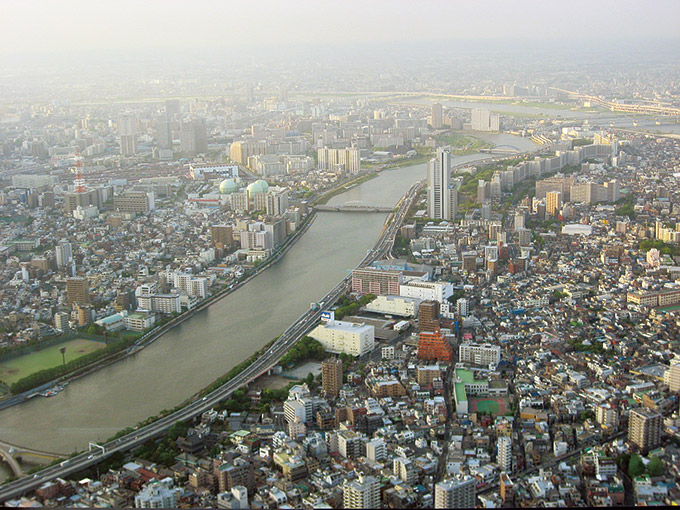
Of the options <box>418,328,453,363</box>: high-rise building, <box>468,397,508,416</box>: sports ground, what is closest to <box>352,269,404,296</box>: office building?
<box>418,328,453,363</box>: high-rise building

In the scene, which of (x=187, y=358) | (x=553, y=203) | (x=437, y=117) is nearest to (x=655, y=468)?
(x=187, y=358)

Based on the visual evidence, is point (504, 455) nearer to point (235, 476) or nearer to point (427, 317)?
point (235, 476)

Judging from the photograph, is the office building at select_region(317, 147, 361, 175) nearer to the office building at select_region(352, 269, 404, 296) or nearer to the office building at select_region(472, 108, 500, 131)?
the office building at select_region(472, 108, 500, 131)

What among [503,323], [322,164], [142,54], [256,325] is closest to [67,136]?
[142,54]

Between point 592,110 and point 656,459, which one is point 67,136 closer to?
point 592,110

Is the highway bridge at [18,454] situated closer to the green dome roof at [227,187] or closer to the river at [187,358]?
the river at [187,358]

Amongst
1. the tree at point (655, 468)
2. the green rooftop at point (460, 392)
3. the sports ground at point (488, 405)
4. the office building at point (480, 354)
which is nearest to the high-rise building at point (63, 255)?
the office building at point (480, 354)
